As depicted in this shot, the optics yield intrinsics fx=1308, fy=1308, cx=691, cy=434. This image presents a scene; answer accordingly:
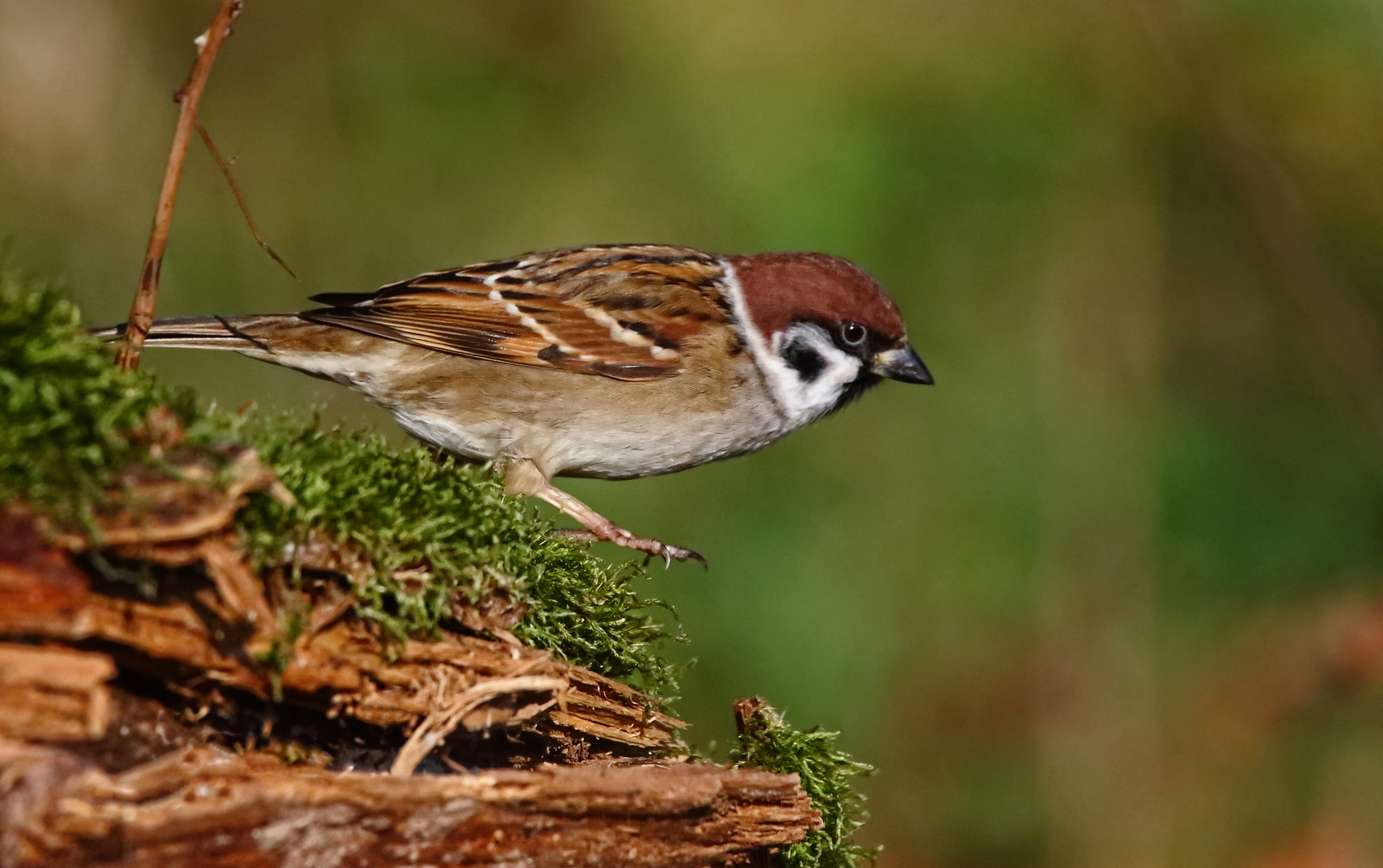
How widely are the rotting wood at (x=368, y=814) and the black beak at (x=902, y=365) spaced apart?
2.08 m

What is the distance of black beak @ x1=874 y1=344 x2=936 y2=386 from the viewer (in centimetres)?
429

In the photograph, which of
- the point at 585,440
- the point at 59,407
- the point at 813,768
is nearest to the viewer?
the point at 59,407

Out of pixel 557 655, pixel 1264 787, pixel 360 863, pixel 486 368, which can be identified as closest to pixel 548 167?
pixel 486 368

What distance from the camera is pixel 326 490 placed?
2.01m

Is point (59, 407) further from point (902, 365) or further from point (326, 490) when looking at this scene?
point (902, 365)

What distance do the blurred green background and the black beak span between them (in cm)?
178

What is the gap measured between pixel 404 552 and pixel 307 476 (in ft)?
0.64

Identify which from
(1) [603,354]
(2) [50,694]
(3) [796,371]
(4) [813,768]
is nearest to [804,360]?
(3) [796,371]

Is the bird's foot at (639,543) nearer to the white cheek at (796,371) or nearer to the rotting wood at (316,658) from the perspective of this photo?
the white cheek at (796,371)

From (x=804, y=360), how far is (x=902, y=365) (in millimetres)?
323

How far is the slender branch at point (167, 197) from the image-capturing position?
257 cm

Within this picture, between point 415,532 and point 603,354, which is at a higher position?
point 603,354

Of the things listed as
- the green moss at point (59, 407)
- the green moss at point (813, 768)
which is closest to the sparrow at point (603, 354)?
the green moss at point (813, 768)

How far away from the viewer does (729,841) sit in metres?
2.40
